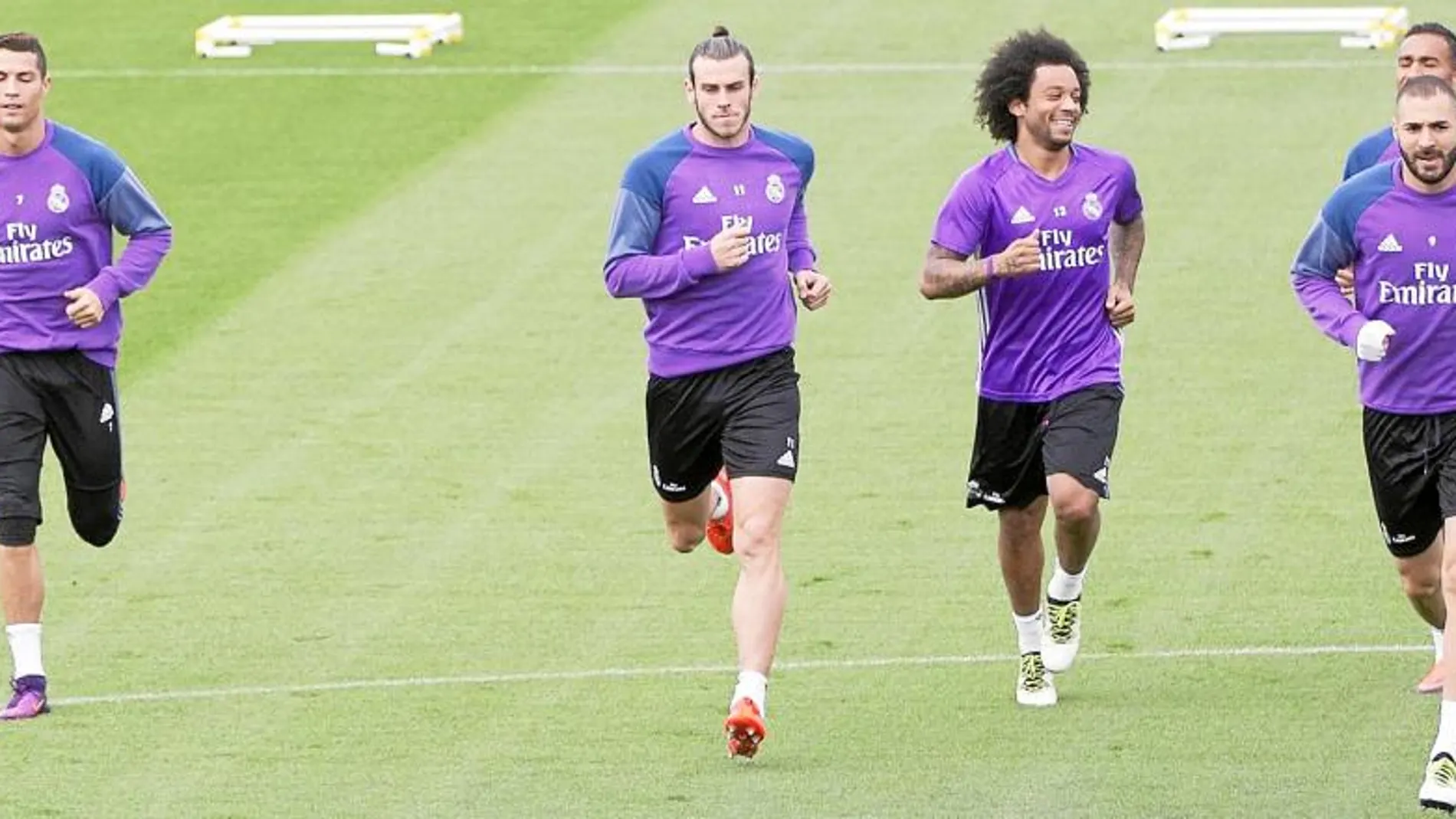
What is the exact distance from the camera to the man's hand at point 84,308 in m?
12.3

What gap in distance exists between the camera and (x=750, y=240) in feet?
39.9

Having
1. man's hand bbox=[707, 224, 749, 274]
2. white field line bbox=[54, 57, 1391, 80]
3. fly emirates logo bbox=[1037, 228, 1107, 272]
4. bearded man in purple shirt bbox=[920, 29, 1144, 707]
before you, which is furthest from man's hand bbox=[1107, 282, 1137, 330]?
white field line bbox=[54, 57, 1391, 80]

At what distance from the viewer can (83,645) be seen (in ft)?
44.7

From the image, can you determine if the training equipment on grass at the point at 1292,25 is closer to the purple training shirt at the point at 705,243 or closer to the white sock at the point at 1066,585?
the white sock at the point at 1066,585

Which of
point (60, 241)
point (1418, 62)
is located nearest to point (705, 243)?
point (60, 241)

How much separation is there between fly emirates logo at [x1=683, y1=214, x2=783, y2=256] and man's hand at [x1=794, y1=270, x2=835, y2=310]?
0.15 m

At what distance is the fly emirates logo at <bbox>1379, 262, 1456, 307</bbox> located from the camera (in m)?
11.2

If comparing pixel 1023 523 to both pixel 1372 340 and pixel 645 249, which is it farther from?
pixel 1372 340

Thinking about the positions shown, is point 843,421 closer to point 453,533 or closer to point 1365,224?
point 453,533

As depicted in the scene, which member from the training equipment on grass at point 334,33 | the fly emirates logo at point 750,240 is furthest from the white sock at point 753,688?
the training equipment on grass at point 334,33

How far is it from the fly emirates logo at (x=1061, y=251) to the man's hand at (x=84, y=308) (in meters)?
3.51

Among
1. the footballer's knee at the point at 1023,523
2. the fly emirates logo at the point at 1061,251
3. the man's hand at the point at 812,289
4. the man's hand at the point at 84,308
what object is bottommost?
the footballer's knee at the point at 1023,523

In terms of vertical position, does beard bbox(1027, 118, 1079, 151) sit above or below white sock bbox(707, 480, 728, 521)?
above

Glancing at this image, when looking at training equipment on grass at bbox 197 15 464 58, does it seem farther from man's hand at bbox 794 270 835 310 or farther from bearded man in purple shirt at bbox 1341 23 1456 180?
bearded man in purple shirt at bbox 1341 23 1456 180
